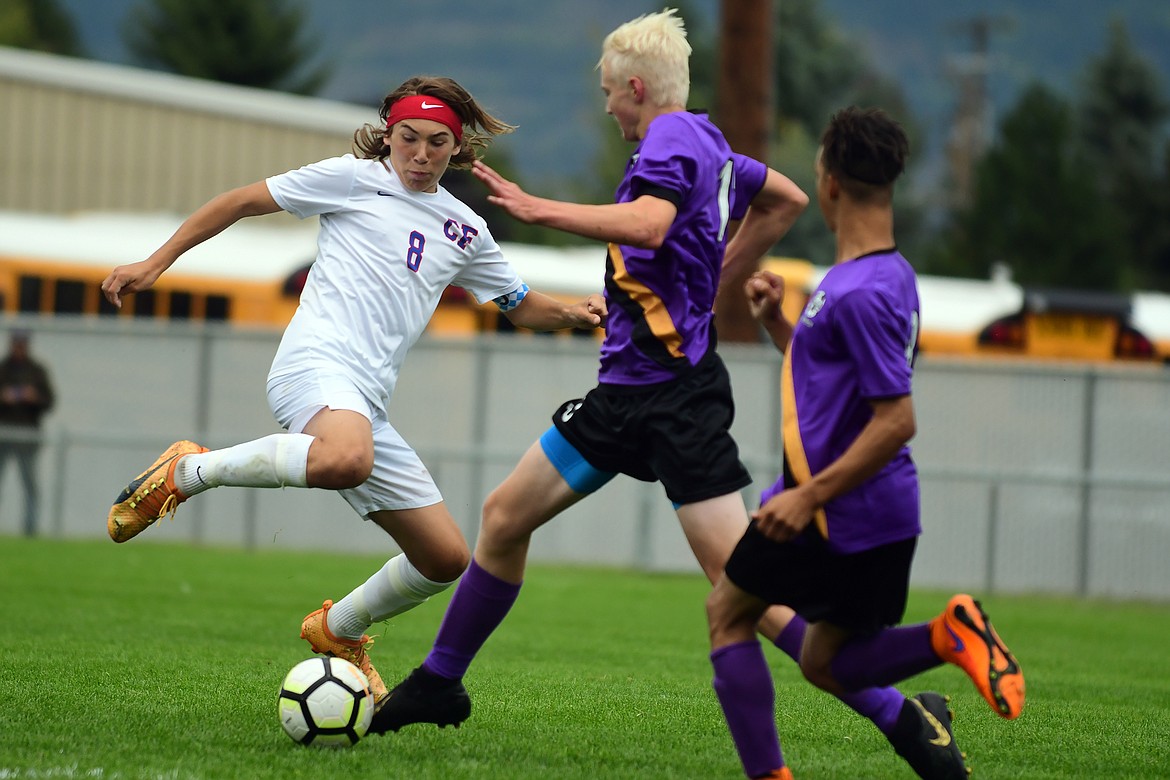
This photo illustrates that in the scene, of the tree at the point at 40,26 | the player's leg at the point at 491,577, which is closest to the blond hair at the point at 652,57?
the player's leg at the point at 491,577

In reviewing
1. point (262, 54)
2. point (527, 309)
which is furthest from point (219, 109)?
point (262, 54)

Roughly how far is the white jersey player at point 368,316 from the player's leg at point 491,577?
8.7 inches

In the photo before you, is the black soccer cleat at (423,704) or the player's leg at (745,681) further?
the black soccer cleat at (423,704)

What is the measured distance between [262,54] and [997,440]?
42516 mm

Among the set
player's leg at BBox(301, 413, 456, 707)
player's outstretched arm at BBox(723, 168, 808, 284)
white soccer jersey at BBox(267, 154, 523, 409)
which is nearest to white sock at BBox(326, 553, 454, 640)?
player's leg at BBox(301, 413, 456, 707)

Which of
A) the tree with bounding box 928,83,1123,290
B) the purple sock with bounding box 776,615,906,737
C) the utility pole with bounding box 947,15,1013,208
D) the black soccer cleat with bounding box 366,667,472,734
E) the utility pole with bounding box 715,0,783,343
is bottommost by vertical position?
the black soccer cleat with bounding box 366,667,472,734

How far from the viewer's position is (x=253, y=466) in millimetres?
5336

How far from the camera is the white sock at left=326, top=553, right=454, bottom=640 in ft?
18.7

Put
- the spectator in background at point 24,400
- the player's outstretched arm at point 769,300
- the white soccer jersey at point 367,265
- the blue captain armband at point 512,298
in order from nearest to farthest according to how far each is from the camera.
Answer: the player's outstretched arm at point 769,300, the white soccer jersey at point 367,265, the blue captain armband at point 512,298, the spectator in background at point 24,400

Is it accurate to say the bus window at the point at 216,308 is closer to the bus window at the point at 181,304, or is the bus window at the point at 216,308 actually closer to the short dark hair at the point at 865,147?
the bus window at the point at 181,304

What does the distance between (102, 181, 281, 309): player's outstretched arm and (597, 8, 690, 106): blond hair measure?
1416 mm

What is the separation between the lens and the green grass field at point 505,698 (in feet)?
16.2

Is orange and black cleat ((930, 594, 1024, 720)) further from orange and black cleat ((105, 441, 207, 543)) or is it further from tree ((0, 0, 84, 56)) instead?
tree ((0, 0, 84, 56))

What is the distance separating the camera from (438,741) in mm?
5434
